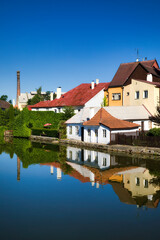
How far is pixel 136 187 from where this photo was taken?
16078 millimetres

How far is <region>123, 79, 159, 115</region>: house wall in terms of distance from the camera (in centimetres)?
4069

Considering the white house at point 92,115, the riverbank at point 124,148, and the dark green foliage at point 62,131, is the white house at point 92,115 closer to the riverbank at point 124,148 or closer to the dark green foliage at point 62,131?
the dark green foliage at point 62,131

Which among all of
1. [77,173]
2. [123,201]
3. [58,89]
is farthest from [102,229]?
[58,89]

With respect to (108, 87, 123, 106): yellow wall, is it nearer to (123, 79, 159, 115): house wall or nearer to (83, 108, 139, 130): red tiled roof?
(123, 79, 159, 115): house wall

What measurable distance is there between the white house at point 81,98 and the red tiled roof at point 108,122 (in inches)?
589

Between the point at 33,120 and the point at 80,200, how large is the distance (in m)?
42.1

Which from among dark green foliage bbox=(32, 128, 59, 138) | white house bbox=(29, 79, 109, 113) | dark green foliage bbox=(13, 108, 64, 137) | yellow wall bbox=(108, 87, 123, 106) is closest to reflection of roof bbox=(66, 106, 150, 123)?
dark green foliage bbox=(32, 128, 59, 138)

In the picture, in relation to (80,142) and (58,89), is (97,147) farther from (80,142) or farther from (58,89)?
(58,89)

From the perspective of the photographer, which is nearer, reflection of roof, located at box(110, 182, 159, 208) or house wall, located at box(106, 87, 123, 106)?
reflection of roof, located at box(110, 182, 159, 208)

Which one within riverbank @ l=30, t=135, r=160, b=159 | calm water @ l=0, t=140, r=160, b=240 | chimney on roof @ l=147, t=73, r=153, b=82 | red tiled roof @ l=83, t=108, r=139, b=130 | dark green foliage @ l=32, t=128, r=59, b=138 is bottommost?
calm water @ l=0, t=140, r=160, b=240

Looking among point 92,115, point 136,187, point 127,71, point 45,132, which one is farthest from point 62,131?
point 136,187

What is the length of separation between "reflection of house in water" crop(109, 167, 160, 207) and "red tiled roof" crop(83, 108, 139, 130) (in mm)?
13441

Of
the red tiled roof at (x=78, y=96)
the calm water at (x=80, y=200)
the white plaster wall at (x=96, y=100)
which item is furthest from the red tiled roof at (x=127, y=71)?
the calm water at (x=80, y=200)

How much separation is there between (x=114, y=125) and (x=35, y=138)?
20.8m
